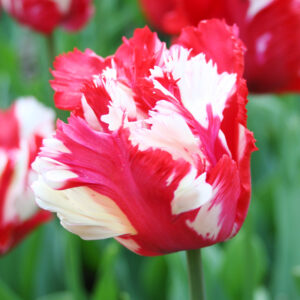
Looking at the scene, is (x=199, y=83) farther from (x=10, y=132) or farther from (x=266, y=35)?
(x=10, y=132)

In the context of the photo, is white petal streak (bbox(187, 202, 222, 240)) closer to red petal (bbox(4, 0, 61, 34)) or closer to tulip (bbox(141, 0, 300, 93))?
tulip (bbox(141, 0, 300, 93))

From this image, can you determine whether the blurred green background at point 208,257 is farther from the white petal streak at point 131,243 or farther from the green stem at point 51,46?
the white petal streak at point 131,243

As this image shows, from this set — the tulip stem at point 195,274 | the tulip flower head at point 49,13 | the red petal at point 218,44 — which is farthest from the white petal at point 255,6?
the tulip flower head at point 49,13

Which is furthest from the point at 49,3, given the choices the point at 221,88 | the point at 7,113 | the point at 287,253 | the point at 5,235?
the point at 221,88

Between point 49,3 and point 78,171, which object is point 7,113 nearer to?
point 49,3

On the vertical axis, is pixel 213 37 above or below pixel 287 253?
above

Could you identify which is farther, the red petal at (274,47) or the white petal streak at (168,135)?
the red petal at (274,47)
